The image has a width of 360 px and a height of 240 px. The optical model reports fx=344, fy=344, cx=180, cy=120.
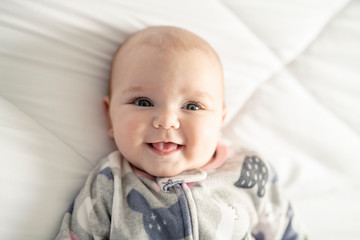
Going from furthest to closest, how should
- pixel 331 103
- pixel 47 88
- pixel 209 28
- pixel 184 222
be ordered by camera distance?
pixel 331 103
pixel 209 28
pixel 47 88
pixel 184 222

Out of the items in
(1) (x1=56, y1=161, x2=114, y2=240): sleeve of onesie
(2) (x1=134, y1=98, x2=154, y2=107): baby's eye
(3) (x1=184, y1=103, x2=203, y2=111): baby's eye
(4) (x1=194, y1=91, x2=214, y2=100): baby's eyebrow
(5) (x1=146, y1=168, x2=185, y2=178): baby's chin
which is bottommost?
(1) (x1=56, y1=161, x2=114, y2=240): sleeve of onesie

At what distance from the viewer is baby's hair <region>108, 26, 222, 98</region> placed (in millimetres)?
897

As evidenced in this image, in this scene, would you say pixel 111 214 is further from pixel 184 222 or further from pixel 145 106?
pixel 145 106

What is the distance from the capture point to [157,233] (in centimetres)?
84

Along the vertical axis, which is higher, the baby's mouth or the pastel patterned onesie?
the baby's mouth

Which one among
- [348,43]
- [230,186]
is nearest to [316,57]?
[348,43]

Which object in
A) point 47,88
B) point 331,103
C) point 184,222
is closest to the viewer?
point 184,222

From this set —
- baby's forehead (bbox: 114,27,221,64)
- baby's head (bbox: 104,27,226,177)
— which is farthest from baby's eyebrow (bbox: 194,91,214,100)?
baby's forehead (bbox: 114,27,221,64)

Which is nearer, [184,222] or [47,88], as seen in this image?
[184,222]

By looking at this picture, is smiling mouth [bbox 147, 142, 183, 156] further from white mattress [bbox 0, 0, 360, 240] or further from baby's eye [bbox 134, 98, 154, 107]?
white mattress [bbox 0, 0, 360, 240]

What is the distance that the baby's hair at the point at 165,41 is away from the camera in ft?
2.94

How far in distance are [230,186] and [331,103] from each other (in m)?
0.53

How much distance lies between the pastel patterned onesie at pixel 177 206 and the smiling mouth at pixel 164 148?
0.24 feet

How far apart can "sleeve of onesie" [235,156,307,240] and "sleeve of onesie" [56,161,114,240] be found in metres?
0.37
